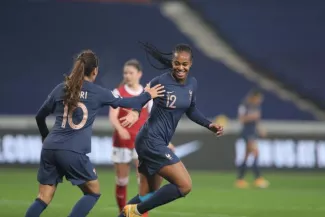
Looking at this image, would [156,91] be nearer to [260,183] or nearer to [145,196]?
[145,196]

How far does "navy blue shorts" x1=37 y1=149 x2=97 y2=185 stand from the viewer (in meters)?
7.99

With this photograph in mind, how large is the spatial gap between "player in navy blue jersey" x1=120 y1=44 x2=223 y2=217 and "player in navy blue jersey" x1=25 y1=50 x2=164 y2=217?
2.19 ft

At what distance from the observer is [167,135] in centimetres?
874

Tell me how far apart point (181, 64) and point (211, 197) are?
5.69 metres

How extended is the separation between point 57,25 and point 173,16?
3500 mm

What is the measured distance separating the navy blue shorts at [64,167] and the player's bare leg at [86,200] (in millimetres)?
72

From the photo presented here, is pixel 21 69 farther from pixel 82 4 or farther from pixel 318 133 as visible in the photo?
pixel 318 133

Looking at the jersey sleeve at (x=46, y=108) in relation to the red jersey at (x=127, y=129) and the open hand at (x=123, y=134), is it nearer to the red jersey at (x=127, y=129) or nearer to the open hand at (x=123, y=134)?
the open hand at (x=123, y=134)

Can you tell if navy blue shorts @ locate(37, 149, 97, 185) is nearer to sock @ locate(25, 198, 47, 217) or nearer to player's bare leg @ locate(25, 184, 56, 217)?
player's bare leg @ locate(25, 184, 56, 217)

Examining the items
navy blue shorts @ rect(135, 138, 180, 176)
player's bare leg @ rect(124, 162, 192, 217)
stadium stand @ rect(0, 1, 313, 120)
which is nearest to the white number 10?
navy blue shorts @ rect(135, 138, 180, 176)

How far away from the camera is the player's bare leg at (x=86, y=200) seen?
8.13 metres

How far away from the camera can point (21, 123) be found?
63.9ft

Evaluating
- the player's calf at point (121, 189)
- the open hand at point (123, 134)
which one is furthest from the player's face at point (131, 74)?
the player's calf at point (121, 189)

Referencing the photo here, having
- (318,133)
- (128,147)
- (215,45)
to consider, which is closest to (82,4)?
(215,45)
